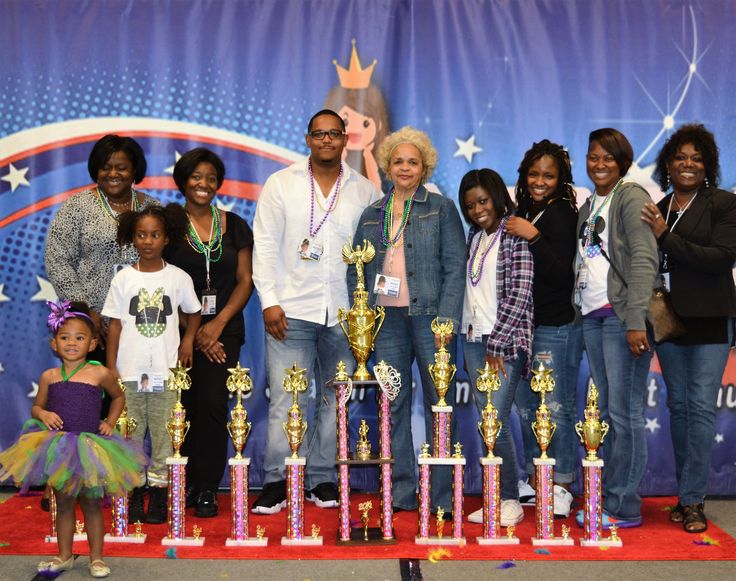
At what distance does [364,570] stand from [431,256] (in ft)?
4.51

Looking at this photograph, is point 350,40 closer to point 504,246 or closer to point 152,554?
point 504,246

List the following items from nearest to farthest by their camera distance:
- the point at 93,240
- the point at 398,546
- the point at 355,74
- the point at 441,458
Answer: the point at 398,546 → the point at 441,458 → the point at 93,240 → the point at 355,74

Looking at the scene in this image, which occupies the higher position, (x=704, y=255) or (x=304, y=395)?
(x=704, y=255)

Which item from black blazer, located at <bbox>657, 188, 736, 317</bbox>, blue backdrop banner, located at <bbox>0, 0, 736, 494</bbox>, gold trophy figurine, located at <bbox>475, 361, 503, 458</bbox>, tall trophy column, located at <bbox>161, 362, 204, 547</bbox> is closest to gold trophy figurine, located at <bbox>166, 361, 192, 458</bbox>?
tall trophy column, located at <bbox>161, 362, 204, 547</bbox>

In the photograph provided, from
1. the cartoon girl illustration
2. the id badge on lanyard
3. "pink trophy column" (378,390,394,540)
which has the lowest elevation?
"pink trophy column" (378,390,394,540)

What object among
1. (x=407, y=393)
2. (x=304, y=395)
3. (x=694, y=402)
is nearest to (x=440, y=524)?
(x=407, y=393)

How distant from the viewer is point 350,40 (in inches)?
178

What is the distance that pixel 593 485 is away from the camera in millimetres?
3484

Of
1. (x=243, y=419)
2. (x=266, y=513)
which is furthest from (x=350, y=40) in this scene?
(x=266, y=513)

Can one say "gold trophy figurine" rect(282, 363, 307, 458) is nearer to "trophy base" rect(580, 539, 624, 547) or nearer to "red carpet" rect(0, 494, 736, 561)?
"red carpet" rect(0, 494, 736, 561)

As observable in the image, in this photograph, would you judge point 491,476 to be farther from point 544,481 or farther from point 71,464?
point 71,464

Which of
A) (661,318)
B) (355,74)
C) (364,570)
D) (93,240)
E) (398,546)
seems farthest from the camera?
(355,74)

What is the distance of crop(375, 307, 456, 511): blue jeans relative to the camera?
3.81 m

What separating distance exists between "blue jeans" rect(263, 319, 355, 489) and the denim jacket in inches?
14.1
